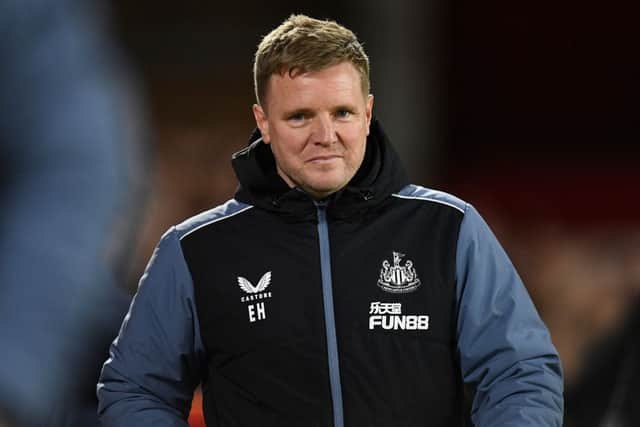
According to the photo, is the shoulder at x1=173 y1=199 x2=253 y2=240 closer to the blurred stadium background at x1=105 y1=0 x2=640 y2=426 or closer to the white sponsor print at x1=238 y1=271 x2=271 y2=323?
the white sponsor print at x1=238 y1=271 x2=271 y2=323

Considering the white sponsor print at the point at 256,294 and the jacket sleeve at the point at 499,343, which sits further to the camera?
the white sponsor print at the point at 256,294

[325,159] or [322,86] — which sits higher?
[322,86]

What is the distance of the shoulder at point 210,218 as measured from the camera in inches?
95.5

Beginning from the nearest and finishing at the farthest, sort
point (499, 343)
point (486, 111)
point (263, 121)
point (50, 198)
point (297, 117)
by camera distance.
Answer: point (50, 198) → point (499, 343) → point (297, 117) → point (263, 121) → point (486, 111)

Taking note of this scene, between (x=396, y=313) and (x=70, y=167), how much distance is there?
4.74ft

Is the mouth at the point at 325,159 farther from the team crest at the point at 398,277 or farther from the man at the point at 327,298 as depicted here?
the team crest at the point at 398,277

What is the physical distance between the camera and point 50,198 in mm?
895

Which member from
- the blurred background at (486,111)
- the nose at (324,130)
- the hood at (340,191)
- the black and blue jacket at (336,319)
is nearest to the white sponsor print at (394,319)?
the black and blue jacket at (336,319)

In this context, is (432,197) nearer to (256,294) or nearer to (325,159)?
(325,159)

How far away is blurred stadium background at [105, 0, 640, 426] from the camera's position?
241 inches

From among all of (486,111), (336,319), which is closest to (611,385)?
(336,319)

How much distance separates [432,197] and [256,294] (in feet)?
1.29

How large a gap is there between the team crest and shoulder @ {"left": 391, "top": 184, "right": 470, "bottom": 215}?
0.14 metres

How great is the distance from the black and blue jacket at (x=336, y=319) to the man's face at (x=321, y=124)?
5cm
